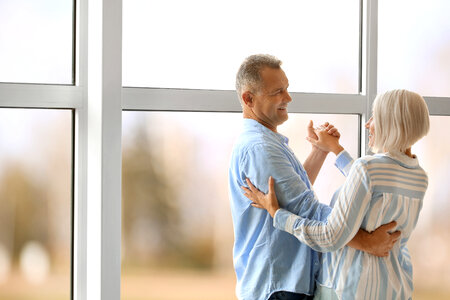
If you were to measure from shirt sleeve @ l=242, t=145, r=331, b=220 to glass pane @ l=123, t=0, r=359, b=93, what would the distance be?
60 cm

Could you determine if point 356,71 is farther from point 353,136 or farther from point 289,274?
point 289,274

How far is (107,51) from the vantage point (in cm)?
208

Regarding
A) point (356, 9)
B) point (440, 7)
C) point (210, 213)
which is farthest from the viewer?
point (440, 7)

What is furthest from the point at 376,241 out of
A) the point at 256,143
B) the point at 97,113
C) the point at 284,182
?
the point at 97,113

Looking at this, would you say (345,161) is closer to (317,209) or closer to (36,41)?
(317,209)

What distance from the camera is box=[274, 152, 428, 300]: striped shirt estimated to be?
1842mm

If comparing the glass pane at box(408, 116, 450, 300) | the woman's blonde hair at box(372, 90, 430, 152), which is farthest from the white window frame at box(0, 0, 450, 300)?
the glass pane at box(408, 116, 450, 300)

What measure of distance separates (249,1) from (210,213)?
0.94 meters

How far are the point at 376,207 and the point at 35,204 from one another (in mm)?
1238

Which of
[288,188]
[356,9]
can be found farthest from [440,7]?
[288,188]

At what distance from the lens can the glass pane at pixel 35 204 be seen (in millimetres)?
2135

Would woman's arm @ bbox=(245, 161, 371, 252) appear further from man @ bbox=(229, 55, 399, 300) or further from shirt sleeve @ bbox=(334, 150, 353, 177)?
shirt sleeve @ bbox=(334, 150, 353, 177)

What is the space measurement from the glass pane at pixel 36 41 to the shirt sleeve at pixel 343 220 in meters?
1.06

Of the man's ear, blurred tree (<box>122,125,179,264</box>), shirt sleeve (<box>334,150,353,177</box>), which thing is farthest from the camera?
blurred tree (<box>122,125,179,264</box>)
